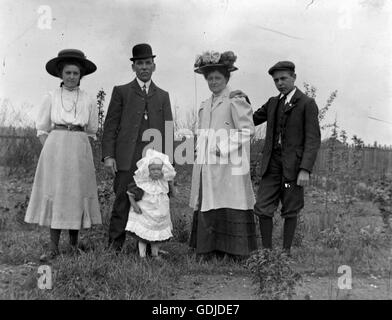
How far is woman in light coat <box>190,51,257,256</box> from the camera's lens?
470cm

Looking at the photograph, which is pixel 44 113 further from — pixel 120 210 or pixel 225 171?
pixel 225 171

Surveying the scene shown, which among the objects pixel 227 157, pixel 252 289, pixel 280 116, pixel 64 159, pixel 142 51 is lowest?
pixel 252 289

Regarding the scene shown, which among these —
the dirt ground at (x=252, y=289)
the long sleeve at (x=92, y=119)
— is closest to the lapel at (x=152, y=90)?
the long sleeve at (x=92, y=119)

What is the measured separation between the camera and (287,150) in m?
4.50

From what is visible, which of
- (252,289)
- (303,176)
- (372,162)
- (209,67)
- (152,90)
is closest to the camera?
(252,289)

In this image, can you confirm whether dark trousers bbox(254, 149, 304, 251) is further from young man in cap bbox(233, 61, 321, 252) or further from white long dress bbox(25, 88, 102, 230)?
white long dress bbox(25, 88, 102, 230)

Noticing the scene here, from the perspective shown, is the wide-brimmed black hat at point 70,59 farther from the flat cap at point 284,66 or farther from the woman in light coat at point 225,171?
the flat cap at point 284,66

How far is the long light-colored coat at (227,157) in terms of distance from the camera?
15.4 feet

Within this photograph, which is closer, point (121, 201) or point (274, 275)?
point (274, 275)

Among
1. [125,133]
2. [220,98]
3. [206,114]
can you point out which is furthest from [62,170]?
[220,98]

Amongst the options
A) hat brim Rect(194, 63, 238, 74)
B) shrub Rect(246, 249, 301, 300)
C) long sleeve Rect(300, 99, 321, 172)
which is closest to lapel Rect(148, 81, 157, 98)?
hat brim Rect(194, 63, 238, 74)

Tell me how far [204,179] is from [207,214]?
0.37m

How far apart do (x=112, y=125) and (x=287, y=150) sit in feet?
6.00

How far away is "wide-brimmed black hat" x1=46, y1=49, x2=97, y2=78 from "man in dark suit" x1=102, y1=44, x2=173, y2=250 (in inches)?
14.4
